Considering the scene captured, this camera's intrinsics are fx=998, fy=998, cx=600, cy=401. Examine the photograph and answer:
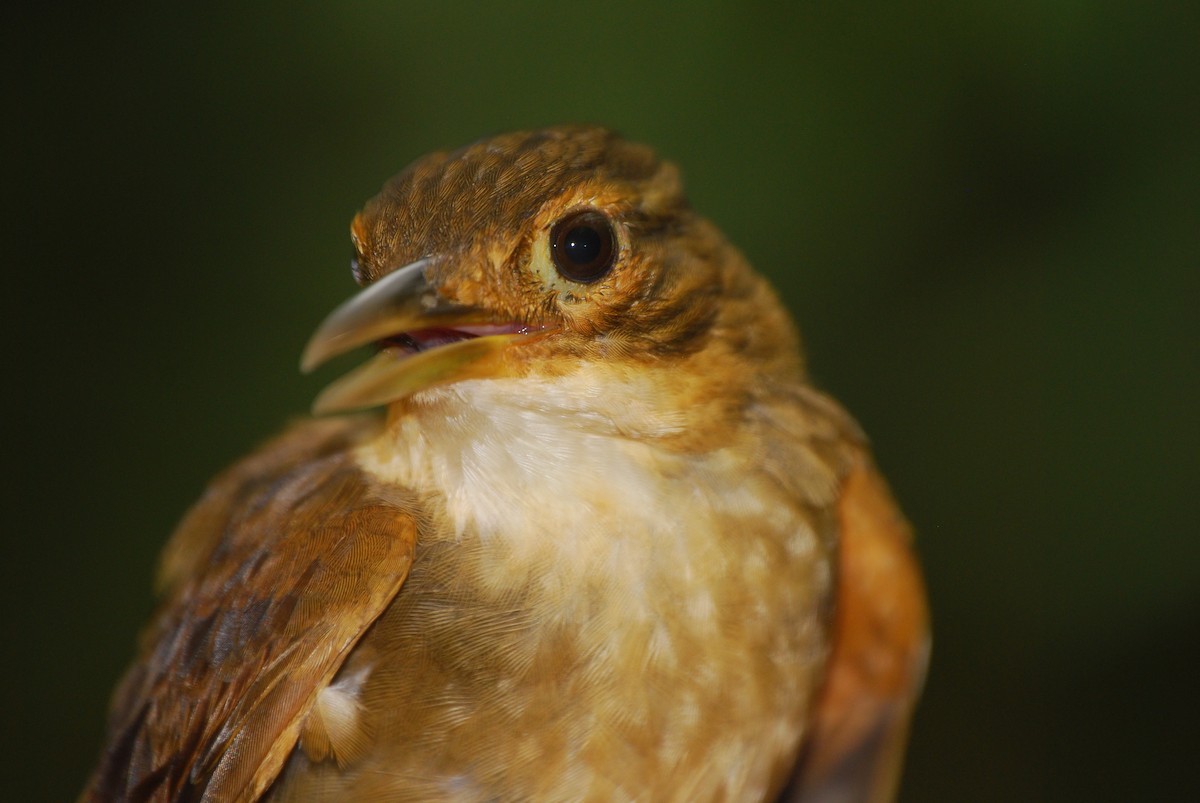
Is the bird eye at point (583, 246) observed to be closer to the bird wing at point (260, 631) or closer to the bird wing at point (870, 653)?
the bird wing at point (260, 631)

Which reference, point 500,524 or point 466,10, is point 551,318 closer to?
point 500,524

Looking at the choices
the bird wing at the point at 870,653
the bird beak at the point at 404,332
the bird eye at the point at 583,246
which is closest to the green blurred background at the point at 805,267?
the bird wing at the point at 870,653

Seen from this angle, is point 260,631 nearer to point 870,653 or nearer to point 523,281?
point 523,281

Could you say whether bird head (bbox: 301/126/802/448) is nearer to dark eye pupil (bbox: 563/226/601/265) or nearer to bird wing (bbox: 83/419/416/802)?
dark eye pupil (bbox: 563/226/601/265)

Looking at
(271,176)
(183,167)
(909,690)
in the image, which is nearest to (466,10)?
(271,176)

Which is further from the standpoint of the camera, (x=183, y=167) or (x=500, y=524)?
(x=183, y=167)

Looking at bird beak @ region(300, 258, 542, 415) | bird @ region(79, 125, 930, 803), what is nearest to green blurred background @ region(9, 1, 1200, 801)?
bird @ region(79, 125, 930, 803)

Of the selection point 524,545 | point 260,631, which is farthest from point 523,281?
point 260,631
